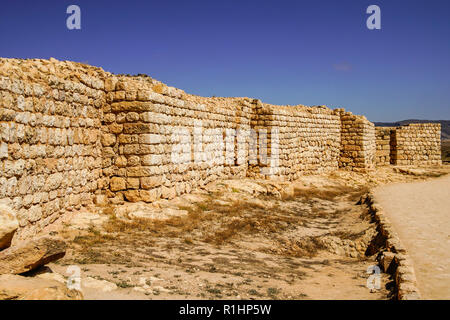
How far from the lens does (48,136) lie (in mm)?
6969

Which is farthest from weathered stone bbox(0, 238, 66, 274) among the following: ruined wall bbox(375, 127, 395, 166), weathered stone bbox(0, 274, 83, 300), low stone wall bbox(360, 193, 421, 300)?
ruined wall bbox(375, 127, 395, 166)

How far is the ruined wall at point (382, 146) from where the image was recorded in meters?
25.2

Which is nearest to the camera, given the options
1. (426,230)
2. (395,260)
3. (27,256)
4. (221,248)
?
(27,256)

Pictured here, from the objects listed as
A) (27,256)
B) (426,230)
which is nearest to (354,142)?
(426,230)

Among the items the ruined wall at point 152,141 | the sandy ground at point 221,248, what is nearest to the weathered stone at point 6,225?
the sandy ground at point 221,248

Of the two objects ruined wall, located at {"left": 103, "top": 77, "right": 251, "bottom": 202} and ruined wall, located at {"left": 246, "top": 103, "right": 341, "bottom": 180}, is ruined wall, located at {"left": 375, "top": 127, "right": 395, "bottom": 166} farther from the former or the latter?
ruined wall, located at {"left": 103, "top": 77, "right": 251, "bottom": 202}

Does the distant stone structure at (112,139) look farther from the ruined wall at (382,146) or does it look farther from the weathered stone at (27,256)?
the ruined wall at (382,146)

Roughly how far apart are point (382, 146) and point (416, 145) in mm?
2529

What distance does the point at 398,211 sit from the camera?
1055cm

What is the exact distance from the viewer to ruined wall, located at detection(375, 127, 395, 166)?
25.2 meters

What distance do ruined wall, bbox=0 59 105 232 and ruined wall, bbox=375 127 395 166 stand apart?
2040 centimetres

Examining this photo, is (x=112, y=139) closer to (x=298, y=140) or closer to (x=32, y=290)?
(x=32, y=290)

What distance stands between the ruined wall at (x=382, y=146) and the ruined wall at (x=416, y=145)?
498 mm

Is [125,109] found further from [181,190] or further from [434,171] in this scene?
[434,171]
